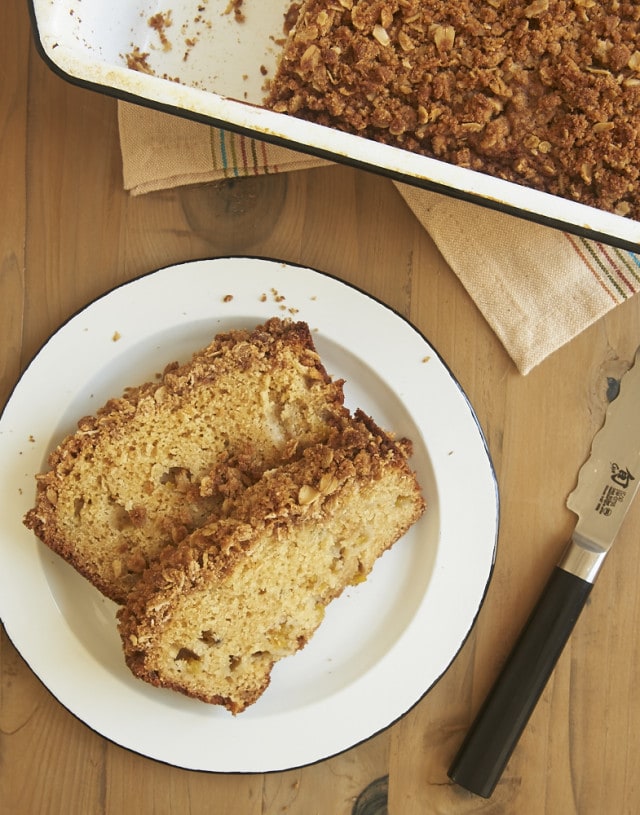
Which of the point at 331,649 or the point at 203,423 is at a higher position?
the point at 203,423

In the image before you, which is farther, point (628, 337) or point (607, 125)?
point (628, 337)

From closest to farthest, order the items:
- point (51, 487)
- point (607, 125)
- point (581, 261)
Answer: point (607, 125)
point (51, 487)
point (581, 261)

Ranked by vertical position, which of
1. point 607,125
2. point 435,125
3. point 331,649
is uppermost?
point 607,125

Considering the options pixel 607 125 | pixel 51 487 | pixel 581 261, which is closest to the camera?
pixel 607 125

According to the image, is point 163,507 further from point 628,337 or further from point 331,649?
point 628,337

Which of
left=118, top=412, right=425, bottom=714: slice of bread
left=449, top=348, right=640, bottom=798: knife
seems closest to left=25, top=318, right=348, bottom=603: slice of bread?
left=118, top=412, right=425, bottom=714: slice of bread

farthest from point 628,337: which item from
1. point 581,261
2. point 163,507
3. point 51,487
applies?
point 51,487

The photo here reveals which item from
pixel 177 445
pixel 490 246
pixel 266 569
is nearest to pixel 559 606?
pixel 266 569
